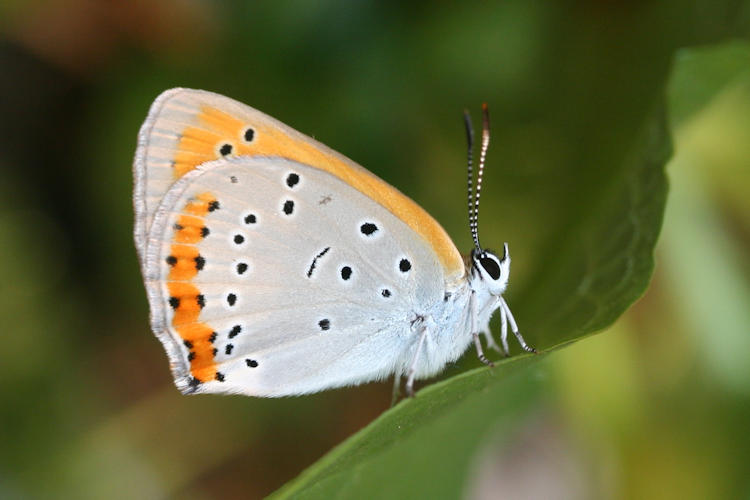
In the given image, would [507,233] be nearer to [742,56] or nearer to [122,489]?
[742,56]

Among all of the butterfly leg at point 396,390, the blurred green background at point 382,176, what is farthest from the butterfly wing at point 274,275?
the blurred green background at point 382,176

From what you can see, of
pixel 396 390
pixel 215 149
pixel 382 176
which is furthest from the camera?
pixel 382 176

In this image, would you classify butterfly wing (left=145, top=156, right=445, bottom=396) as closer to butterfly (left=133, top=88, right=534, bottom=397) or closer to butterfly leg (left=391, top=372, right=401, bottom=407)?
butterfly (left=133, top=88, right=534, bottom=397)

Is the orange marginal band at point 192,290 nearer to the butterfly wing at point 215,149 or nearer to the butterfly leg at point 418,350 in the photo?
the butterfly wing at point 215,149

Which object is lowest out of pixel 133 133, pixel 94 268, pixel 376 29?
pixel 94 268

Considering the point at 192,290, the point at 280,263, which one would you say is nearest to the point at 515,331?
the point at 280,263

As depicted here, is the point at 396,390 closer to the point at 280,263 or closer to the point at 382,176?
the point at 280,263

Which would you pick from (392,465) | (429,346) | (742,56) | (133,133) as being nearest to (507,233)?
(429,346)
